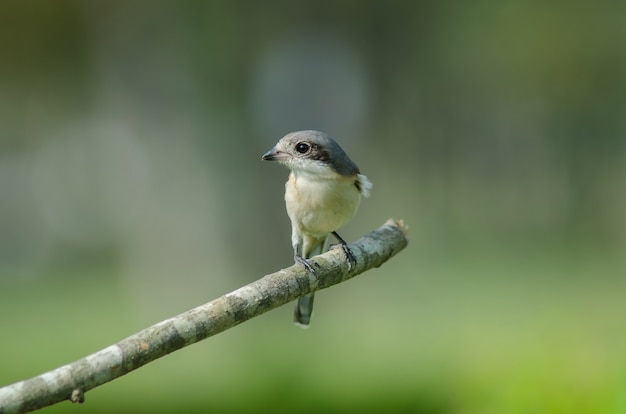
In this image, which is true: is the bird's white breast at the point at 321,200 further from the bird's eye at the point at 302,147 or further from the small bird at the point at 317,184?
the bird's eye at the point at 302,147

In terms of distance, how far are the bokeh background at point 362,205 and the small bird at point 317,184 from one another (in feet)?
3.11

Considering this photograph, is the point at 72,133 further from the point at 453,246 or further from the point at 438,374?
the point at 438,374

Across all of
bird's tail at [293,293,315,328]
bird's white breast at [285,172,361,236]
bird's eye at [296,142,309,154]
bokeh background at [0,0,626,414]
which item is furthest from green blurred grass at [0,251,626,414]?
bird's eye at [296,142,309,154]

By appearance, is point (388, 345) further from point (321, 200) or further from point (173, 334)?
point (173, 334)

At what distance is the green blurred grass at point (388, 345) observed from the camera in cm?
298

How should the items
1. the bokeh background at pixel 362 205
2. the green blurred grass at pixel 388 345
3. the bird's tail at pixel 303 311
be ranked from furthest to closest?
the bokeh background at pixel 362 205
the bird's tail at pixel 303 311
the green blurred grass at pixel 388 345

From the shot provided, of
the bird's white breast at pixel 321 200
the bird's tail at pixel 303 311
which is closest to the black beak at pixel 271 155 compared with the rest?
the bird's white breast at pixel 321 200

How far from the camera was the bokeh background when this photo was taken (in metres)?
4.76

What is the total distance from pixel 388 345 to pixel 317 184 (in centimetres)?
390

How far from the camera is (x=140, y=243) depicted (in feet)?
29.2

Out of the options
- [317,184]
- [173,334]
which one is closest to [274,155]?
[317,184]

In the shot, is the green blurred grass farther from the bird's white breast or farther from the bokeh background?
the bird's white breast

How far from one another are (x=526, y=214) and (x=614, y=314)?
21.8 ft

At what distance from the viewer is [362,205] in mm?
10602
